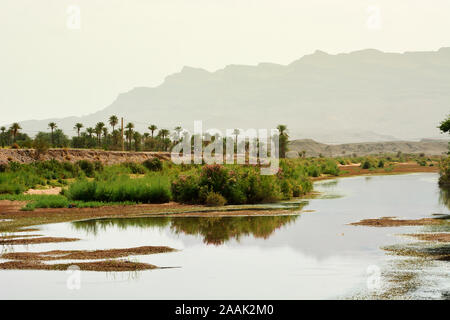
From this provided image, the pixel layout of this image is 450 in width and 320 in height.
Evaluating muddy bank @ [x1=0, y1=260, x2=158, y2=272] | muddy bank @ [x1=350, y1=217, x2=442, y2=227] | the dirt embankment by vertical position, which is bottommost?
muddy bank @ [x1=350, y1=217, x2=442, y2=227]

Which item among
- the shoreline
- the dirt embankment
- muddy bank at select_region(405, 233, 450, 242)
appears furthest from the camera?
the dirt embankment

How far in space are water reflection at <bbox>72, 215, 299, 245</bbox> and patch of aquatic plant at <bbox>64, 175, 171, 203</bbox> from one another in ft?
22.9

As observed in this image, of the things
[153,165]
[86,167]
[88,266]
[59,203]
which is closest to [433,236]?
[88,266]

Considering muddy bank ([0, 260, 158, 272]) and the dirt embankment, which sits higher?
the dirt embankment

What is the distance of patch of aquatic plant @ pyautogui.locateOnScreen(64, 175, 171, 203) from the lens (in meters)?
32.5

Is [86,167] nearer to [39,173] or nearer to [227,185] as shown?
[39,173]

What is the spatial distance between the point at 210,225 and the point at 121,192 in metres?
10.8

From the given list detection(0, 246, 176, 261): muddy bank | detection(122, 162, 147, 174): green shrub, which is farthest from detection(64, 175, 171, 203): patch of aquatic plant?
detection(122, 162, 147, 174): green shrub

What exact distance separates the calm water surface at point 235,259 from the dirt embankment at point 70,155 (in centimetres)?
3072

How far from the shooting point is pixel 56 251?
16719mm

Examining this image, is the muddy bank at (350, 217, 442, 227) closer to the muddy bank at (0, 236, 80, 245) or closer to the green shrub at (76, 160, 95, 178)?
the muddy bank at (0, 236, 80, 245)

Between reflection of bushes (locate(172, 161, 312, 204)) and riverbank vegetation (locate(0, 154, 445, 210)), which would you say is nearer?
riverbank vegetation (locate(0, 154, 445, 210))

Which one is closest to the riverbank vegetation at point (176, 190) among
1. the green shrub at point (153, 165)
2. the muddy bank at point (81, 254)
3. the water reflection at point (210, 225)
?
the water reflection at point (210, 225)

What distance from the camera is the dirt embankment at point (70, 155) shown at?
5275 centimetres
